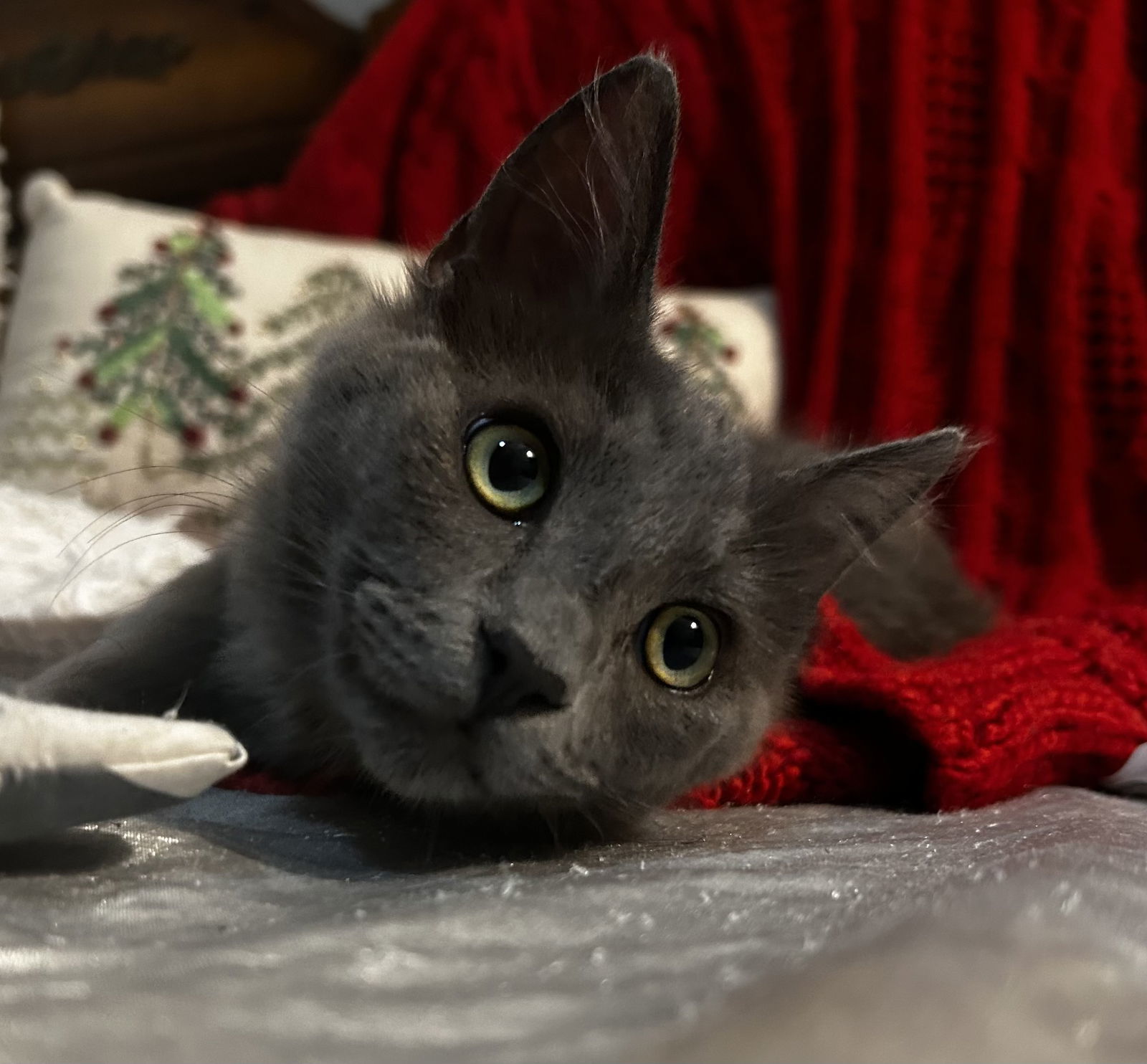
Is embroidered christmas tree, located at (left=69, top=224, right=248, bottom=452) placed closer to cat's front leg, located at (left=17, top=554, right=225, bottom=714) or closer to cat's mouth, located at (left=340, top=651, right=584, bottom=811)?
cat's front leg, located at (left=17, top=554, right=225, bottom=714)

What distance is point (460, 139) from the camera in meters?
1.66

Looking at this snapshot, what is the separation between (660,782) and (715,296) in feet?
3.66

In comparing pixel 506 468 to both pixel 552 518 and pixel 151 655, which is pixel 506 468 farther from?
pixel 151 655

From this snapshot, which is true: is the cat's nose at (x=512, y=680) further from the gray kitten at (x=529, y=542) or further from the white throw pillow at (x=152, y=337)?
the white throw pillow at (x=152, y=337)

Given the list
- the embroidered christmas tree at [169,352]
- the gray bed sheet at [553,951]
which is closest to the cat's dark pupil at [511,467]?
the gray bed sheet at [553,951]

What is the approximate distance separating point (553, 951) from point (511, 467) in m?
0.31

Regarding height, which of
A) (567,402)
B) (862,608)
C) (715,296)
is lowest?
(862,608)

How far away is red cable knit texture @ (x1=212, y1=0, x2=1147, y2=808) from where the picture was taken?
153 centimetres

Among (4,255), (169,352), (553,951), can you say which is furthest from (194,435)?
(553,951)

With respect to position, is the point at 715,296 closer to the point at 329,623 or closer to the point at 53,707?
the point at 329,623

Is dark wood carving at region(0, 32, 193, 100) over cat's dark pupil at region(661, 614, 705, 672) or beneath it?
over

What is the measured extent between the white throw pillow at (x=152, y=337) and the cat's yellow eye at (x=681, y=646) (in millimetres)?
683

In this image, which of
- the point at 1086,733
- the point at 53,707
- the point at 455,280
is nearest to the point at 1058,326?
the point at 1086,733

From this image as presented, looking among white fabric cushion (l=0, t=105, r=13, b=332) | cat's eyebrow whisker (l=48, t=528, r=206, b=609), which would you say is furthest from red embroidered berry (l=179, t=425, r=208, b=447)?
white fabric cushion (l=0, t=105, r=13, b=332)
